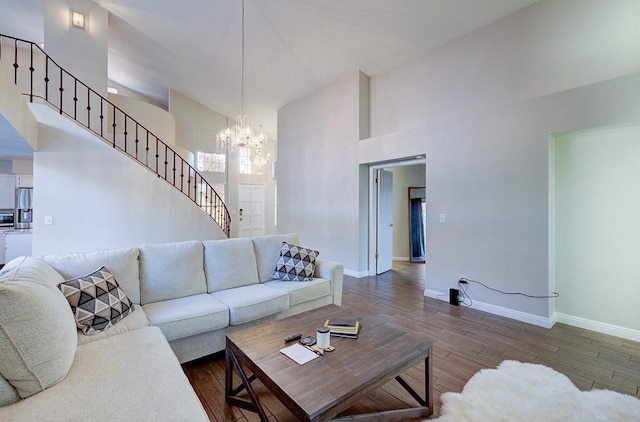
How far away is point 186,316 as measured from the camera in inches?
87.6

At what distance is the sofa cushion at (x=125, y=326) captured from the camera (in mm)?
1838

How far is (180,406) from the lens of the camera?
3.98ft

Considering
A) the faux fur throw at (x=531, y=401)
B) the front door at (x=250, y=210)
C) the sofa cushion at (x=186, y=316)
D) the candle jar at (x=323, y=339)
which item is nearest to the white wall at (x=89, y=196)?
the sofa cushion at (x=186, y=316)

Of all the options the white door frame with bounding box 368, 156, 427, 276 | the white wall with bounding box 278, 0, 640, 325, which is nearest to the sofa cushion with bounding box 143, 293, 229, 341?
the white wall with bounding box 278, 0, 640, 325

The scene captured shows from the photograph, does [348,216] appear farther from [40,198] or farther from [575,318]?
[40,198]

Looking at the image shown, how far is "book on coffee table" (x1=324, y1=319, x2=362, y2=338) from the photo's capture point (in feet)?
6.27

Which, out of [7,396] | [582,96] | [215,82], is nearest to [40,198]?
[7,396]

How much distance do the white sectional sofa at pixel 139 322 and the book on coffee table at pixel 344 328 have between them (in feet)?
2.81

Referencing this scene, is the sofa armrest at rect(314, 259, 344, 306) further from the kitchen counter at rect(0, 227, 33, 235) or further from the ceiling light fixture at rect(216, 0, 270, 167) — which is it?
the kitchen counter at rect(0, 227, 33, 235)

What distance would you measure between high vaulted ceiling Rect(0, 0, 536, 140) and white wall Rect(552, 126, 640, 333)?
6.18 ft

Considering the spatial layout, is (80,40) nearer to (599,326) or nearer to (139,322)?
(139,322)

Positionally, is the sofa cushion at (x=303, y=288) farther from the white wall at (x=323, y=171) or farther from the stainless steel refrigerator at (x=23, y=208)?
the stainless steel refrigerator at (x=23, y=208)

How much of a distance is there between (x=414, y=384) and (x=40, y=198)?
17.1ft

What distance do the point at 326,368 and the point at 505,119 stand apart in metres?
3.48
